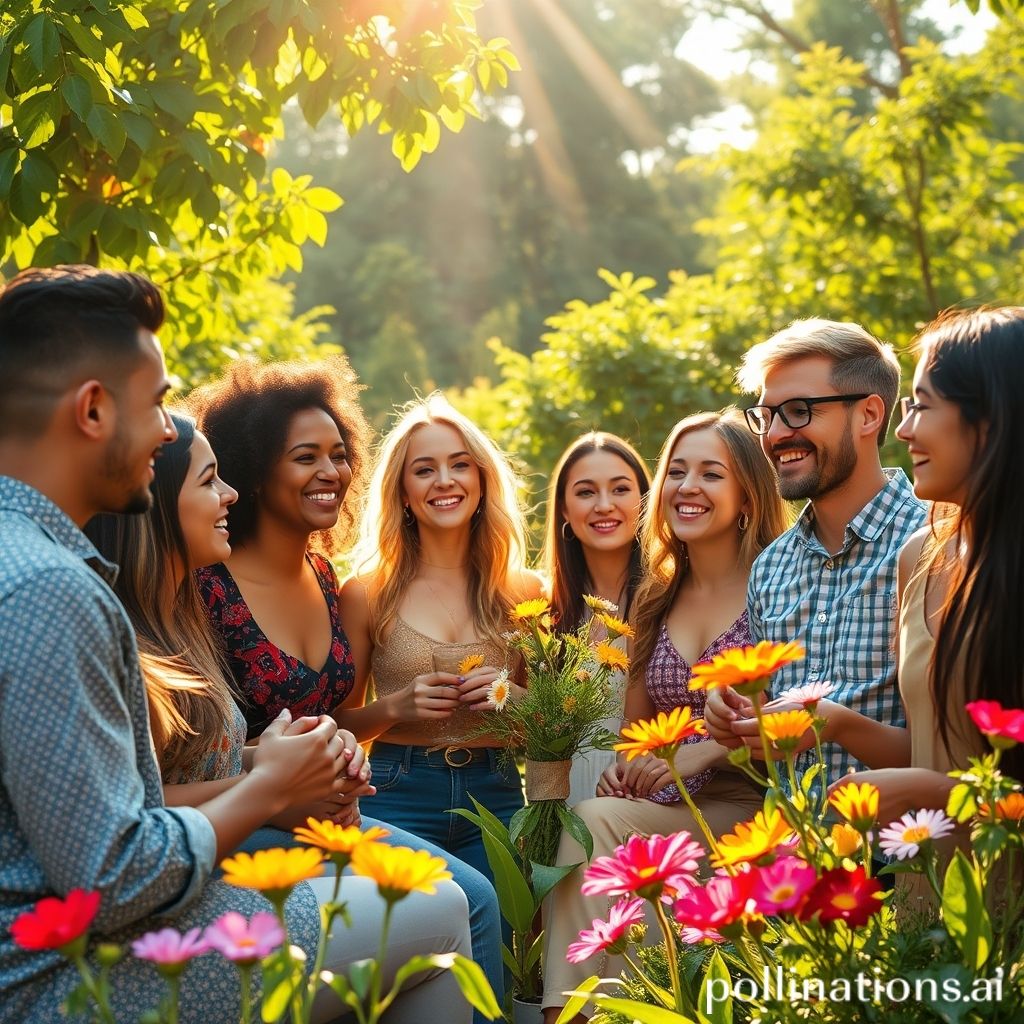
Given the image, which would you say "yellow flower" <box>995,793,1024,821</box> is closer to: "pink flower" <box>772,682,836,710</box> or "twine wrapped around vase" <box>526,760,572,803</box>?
"pink flower" <box>772,682,836,710</box>

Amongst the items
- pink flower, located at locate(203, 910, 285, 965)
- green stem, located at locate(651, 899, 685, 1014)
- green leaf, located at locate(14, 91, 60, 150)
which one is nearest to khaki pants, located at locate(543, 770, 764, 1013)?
green stem, located at locate(651, 899, 685, 1014)

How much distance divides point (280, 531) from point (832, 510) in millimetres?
1539

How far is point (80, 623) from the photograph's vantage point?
5.19ft

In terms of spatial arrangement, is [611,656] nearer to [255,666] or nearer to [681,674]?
[681,674]

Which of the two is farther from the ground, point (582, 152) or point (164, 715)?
point (582, 152)

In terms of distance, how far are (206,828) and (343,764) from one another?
16.3 inches

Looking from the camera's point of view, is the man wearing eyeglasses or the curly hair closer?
the man wearing eyeglasses

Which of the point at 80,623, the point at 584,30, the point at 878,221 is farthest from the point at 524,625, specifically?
the point at 584,30

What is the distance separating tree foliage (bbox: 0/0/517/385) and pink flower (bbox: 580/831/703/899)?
78.6 inches

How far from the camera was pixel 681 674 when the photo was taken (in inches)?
139

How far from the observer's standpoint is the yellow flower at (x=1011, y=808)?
1561mm

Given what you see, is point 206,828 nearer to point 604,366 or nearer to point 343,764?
point 343,764

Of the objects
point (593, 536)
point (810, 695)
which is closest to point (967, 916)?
point (810, 695)

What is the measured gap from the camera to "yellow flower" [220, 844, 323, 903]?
51.7 inches
